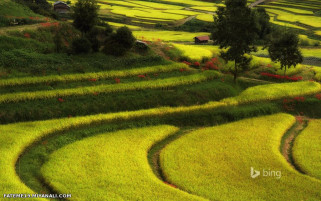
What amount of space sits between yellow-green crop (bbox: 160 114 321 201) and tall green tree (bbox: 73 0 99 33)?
2216 cm

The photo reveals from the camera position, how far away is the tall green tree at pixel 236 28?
132 feet

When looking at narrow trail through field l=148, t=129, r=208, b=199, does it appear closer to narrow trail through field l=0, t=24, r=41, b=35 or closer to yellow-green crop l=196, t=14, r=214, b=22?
narrow trail through field l=0, t=24, r=41, b=35

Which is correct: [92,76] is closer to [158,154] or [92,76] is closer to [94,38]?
[94,38]

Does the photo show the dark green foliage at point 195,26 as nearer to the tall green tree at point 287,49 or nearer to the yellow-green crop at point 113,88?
the tall green tree at point 287,49

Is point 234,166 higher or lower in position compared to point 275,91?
lower

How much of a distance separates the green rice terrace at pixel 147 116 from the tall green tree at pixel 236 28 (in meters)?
0.15

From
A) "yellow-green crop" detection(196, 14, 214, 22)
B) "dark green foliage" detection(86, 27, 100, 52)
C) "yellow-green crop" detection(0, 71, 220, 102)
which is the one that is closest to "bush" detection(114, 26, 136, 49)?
"dark green foliage" detection(86, 27, 100, 52)

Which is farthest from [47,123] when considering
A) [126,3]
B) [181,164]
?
[126,3]

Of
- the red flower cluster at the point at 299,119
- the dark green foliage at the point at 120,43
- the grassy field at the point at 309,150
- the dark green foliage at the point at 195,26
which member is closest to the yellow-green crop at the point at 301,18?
the dark green foliage at the point at 195,26

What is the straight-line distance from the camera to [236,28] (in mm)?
40844

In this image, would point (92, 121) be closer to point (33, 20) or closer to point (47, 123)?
point (47, 123)

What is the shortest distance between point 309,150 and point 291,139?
3.16m

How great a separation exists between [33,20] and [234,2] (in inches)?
1123

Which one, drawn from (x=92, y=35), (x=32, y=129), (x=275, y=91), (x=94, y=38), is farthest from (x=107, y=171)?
(x=275, y=91)
